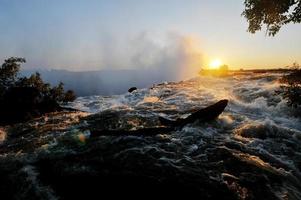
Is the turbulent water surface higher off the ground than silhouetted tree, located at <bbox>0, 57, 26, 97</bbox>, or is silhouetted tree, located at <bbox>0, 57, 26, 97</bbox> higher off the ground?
silhouetted tree, located at <bbox>0, 57, 26, 97</bbox>

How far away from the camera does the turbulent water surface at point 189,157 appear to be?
38.9 feet

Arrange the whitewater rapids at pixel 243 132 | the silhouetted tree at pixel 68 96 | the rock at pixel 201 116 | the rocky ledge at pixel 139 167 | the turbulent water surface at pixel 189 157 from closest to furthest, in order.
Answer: the rocky ledge at pixel 139 167
the turbulent water surface at pixel 189 157
the whitewater rapids at pixel 243 132
the rock at pixel 201 116
the silhouetted tree at pixel 68 96

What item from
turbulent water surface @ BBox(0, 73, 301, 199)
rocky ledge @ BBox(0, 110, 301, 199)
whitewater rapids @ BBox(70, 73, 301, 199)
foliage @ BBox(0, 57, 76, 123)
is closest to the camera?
rocky ledge @ BBox(0, 110, 301, 199)

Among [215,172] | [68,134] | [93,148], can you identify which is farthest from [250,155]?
[68,134]

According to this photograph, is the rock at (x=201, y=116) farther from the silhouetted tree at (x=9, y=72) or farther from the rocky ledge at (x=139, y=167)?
the silhouetted tree at (x=9, y=72)

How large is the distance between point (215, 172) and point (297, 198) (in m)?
2.80

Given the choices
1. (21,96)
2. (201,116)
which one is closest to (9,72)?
(21,96)

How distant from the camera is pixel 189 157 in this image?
47.5ft

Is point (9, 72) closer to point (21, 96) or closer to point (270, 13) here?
point (21, 96)

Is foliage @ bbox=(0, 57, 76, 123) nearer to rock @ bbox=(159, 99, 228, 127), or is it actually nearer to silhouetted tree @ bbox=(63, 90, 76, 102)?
silhouetted tree @ bbox=(63, 90, 76, 102)

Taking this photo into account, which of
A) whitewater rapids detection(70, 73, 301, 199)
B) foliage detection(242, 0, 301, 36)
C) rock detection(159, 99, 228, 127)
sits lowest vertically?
whitewater rapids detection(70, 73, 301, 199)

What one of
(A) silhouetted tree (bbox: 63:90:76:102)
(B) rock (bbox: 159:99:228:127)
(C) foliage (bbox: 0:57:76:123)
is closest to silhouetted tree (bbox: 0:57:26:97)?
(C) foliage (bbox: 0:57:76:123)

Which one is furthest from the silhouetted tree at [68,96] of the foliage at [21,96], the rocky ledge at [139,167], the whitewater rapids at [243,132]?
the rocky ledge at [139,167]

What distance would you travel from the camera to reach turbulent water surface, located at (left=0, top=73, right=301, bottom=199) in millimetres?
11867
